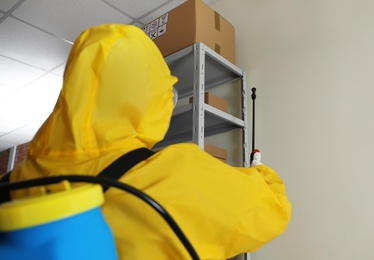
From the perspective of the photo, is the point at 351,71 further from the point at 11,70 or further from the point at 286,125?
the point at 11,70

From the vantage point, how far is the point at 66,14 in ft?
7.14

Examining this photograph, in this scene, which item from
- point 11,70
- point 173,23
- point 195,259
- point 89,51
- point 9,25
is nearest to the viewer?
point 195,259

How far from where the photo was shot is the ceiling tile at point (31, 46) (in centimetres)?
233

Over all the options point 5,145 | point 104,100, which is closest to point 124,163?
point 104,100

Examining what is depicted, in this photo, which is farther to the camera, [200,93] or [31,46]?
[31,46]

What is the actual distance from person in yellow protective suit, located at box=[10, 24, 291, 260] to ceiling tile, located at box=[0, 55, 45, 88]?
8.33 feet

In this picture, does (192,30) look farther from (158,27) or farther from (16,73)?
(16,73)

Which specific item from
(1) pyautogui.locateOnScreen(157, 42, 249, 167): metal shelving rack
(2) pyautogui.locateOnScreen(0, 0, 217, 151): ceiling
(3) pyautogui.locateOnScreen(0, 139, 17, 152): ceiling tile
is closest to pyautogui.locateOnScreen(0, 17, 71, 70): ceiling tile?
(2) pyautogui.locateOnScreen(0, 0, 217, 151): ceiling

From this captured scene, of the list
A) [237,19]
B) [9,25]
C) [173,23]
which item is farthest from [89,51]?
[9,25]

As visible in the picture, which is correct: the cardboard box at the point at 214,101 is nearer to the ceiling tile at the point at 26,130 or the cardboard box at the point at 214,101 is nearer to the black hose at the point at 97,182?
the black hose at the point at 97,182

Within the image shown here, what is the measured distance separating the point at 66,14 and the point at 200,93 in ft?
4.26

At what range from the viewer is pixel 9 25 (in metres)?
2.27

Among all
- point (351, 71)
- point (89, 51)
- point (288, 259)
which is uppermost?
→ point (351, 71)

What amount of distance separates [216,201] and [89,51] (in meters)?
0.37
